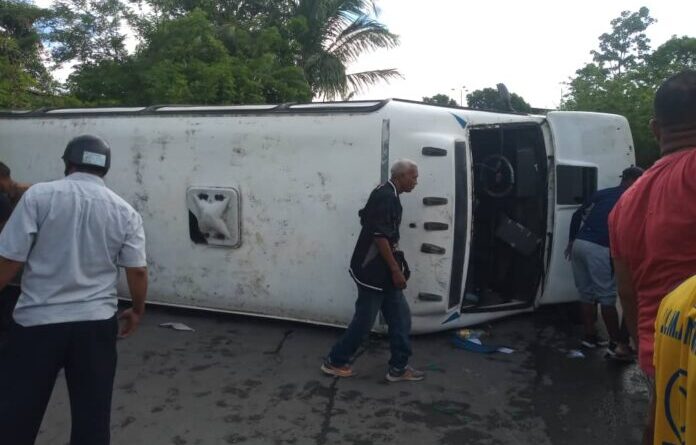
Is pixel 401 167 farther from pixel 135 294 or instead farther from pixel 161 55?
pixel 161 55

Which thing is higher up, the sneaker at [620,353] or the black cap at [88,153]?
the black cap at [88,153]

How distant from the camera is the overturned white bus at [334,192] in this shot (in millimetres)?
5316

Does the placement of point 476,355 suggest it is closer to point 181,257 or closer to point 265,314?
point 265,314

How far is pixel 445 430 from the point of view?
408 cm

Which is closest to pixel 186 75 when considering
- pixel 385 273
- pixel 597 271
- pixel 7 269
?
pixel 385 273

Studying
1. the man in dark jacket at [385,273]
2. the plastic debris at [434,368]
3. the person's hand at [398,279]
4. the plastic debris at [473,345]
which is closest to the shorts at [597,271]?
the plastic debris at [473,345]

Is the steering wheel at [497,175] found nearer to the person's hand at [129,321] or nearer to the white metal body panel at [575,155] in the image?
the white metal body panel at [575,155]

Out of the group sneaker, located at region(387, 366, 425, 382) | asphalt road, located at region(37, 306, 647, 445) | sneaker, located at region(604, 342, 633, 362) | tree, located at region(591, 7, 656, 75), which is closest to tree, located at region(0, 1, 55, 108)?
asphalt road, located at region(37, 306, 647, 445)

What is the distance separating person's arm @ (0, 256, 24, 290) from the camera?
9.36ft

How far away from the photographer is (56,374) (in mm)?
2918

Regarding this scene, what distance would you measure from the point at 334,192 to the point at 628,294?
11.0 ft

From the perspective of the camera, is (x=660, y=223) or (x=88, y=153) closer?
(x=660, y=223)

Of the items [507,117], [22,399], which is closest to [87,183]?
[22,399]

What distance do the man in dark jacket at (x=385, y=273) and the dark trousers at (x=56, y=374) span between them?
2.08 meters
